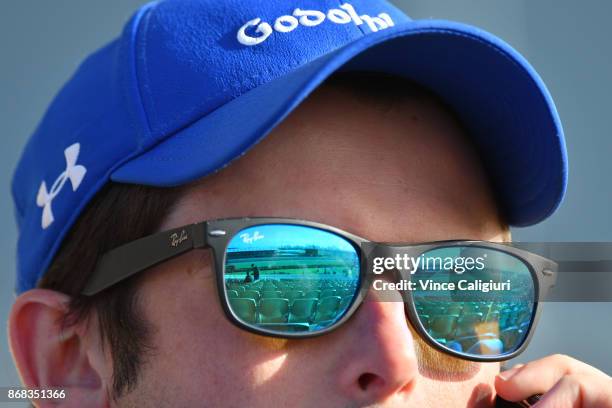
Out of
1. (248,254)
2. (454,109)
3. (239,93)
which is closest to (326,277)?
(248,254)

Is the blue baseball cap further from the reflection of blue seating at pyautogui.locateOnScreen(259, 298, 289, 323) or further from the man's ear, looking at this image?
the reflection of blue seating at pyautogui.locateOnScreen(259, 298, 289, 323)

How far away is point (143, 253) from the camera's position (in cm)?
150

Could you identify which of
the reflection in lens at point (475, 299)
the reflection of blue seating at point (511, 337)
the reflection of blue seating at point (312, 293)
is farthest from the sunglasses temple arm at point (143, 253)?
the reflection of blue seating at point (511, 337)

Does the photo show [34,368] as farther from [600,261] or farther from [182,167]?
[600,261]

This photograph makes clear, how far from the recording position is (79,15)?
2730 mm

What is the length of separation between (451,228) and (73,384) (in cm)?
83

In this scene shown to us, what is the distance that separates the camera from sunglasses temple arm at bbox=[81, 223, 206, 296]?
144 centimetres

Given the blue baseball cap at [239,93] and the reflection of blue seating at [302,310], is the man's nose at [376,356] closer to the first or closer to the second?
the reflection of blue seating at [302,310]

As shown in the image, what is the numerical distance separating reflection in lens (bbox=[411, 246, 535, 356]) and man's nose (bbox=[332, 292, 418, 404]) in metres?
0.09

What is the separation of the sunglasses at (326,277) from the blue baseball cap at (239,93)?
0.43 ft

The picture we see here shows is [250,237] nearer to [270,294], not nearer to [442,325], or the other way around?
[270,294]

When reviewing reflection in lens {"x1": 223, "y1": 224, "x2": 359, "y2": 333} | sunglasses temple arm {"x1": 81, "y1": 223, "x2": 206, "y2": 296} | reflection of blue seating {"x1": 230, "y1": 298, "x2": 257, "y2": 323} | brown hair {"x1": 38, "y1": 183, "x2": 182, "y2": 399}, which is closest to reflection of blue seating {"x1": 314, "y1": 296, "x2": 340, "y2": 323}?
reflection in lens {"x1": 223, "y1": 224, "x2": 359, "y2": 333}

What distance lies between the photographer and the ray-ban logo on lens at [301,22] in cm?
159

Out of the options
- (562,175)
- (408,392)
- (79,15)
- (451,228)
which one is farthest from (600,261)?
(79,15)
